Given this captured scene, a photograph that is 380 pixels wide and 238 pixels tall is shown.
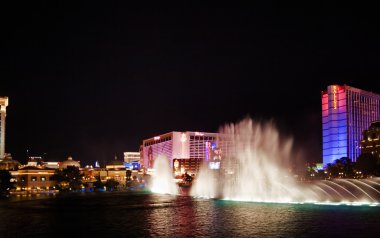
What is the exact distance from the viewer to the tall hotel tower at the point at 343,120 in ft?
408

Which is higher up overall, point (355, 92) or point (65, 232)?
point (355, 92)

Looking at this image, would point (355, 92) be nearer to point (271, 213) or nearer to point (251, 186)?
point (251, 186)

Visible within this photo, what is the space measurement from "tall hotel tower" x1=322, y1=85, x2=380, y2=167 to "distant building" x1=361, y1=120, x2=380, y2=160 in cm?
832

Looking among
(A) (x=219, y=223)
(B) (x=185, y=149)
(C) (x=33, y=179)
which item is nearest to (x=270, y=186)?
(A) (x=219, y=223)

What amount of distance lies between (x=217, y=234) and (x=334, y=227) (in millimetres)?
6161

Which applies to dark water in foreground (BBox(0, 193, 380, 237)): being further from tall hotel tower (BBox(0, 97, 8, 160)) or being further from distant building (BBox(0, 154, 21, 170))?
tall hotel tower (BBox(0, 97, 8, 160))

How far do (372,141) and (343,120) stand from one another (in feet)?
44.5

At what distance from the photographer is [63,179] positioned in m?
100

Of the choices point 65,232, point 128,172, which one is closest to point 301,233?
point 65,232

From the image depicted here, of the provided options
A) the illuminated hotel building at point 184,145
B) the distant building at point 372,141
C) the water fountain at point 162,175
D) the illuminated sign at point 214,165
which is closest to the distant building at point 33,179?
the water fountain at point 162,175

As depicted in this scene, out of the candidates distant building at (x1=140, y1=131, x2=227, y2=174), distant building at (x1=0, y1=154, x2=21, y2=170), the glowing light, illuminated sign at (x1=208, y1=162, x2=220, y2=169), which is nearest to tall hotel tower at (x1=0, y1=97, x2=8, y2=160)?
distant building at (x1=0, y1=154, x2=21, y2=170)

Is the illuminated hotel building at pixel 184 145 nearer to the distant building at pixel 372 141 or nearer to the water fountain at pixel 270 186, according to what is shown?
the distant building at pixel 372 141

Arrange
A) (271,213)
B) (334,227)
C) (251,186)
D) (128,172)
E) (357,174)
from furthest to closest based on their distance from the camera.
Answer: (128,172) < (357,174) < (251,186) < (271,213) < (334,227)

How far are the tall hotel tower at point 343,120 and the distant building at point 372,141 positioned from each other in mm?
8321
